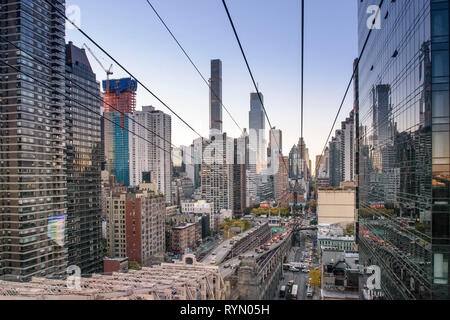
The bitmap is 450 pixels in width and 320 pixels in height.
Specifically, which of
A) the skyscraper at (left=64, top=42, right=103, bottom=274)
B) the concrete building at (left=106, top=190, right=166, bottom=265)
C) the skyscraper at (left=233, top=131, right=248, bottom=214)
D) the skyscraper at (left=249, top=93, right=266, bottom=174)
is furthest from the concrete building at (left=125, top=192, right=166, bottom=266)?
the skyscraper at (left=249, top=93, right=266, bottom=174)

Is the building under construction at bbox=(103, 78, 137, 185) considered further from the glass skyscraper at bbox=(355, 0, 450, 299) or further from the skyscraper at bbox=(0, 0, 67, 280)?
the glass skyscraper at bbox=(355, 0, 450, 299)

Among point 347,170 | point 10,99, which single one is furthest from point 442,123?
point 347,170

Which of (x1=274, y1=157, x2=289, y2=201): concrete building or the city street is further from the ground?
(x1=274, y1=157, x2=289, y2=201): concrete building

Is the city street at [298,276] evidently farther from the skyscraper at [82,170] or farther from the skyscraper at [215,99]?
the skyscraper at [215,99]

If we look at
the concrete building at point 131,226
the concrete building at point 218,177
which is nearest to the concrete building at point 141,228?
the concrete building at point 131,226

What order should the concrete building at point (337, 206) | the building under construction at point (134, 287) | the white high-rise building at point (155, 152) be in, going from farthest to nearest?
1. the white high-rise building at point (155, 152)
2. the concrete building at point (337, 206)
3. the building under construction at point (134, 287)

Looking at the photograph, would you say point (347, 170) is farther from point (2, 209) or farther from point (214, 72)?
point (214, 72)

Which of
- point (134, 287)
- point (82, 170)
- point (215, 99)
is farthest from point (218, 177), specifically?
point (215, 99)
